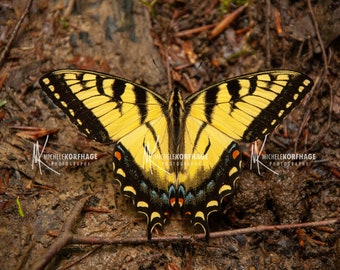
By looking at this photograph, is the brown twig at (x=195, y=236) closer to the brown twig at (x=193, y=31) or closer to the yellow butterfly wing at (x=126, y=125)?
the yellow butterfly wing at (x=126, y=125)

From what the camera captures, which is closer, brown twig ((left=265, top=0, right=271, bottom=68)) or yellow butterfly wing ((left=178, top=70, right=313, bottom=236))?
yellow butterfly wing ((left=178, top=70, right=313, bottom=236))

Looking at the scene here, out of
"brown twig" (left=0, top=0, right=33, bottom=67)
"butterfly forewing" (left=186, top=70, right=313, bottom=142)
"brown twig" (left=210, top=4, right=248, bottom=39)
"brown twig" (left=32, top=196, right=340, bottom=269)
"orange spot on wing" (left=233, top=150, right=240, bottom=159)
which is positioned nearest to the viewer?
"brown twig" (left=32, top=196, right=340, bottom=269)

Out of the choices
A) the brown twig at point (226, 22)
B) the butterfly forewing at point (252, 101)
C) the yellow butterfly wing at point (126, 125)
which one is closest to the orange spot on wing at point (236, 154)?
the butterfly forewing at point (252, 101)

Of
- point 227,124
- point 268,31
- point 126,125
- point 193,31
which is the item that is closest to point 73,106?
point 126,125

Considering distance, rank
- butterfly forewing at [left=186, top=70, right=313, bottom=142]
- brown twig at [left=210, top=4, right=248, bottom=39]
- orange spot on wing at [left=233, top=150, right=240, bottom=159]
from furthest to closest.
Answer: brown twig at [left=210, top=4, right=248, bottom=39] < orange spot on wing at [left=233, top=150, right=240, bottom=159] < butterfly forewing at [left=186, top=70, right=313, bottom=142]

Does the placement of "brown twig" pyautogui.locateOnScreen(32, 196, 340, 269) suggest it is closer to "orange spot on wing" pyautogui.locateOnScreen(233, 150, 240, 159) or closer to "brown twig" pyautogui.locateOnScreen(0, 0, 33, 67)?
"orange spot on wing" pyautogui.locateOnScreen(233, 150, 240, 159)

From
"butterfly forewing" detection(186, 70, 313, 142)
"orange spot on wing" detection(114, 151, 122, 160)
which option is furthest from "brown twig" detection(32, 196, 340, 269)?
"butterfly forewing" detection(186, 70, 313, 142)

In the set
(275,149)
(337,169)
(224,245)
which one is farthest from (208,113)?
(337,169)
